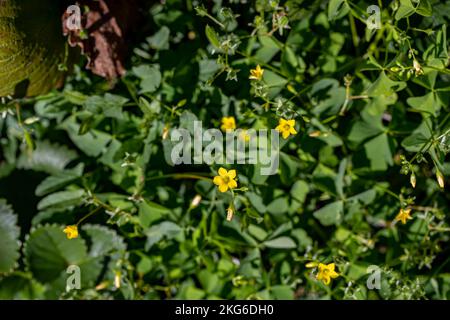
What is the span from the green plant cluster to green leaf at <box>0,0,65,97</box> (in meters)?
0.10

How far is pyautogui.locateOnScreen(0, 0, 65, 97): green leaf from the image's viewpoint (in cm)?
224

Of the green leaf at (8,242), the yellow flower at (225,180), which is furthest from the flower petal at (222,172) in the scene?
the green leaf at (8,242)

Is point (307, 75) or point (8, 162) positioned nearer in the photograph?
point (307, 75)

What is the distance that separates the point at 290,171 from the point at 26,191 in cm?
139

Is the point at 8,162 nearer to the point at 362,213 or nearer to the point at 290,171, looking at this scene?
the point at 290,171

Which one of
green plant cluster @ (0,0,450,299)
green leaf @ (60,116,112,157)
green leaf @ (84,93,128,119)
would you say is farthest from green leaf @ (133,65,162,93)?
green leaf @ (60,116,112,157)

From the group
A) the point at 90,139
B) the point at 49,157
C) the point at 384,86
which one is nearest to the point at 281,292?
the point at 384,86

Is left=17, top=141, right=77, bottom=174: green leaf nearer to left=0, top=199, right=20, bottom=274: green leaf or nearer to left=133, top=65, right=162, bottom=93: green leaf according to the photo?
left=0, top=199, right=20, bottom=274: green leaf

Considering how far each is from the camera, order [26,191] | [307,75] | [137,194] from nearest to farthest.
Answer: [137,194], [307,75], [26,191]

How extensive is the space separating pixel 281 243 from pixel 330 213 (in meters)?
0.26

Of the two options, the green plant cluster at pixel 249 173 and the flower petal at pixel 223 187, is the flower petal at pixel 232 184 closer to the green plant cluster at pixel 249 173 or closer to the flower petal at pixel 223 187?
the flower petal at pixel 223 187

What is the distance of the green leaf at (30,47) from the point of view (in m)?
2.24

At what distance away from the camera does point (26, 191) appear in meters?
2.80
